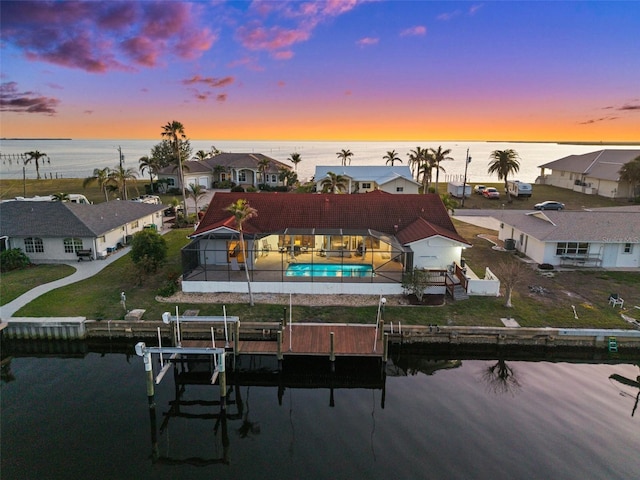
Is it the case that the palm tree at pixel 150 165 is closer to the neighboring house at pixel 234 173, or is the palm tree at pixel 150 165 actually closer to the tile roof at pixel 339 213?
the neighboring house at pixel 234 173

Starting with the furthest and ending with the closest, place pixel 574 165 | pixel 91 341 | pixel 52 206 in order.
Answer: pixel 574 165
pixel 52 206
pixel 91 341

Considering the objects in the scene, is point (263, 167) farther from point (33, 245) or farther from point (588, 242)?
point (588, 242)

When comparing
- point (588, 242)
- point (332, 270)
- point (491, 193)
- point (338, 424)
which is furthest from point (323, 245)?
point (491, 193)

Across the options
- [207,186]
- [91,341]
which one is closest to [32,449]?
[91,341]

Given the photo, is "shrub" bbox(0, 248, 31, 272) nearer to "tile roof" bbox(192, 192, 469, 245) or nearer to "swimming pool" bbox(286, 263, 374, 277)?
"tile roof" bbox(192, 192, 469, 245)

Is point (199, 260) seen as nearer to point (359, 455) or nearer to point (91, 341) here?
point (91, 341)

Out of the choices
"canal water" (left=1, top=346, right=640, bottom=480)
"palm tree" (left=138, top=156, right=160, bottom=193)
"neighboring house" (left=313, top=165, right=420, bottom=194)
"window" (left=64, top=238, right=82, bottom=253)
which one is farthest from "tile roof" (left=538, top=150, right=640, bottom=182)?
"palm tree" (left=138, top=156, right=160, bottom=193)

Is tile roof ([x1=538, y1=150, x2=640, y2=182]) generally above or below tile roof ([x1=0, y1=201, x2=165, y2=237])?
above
